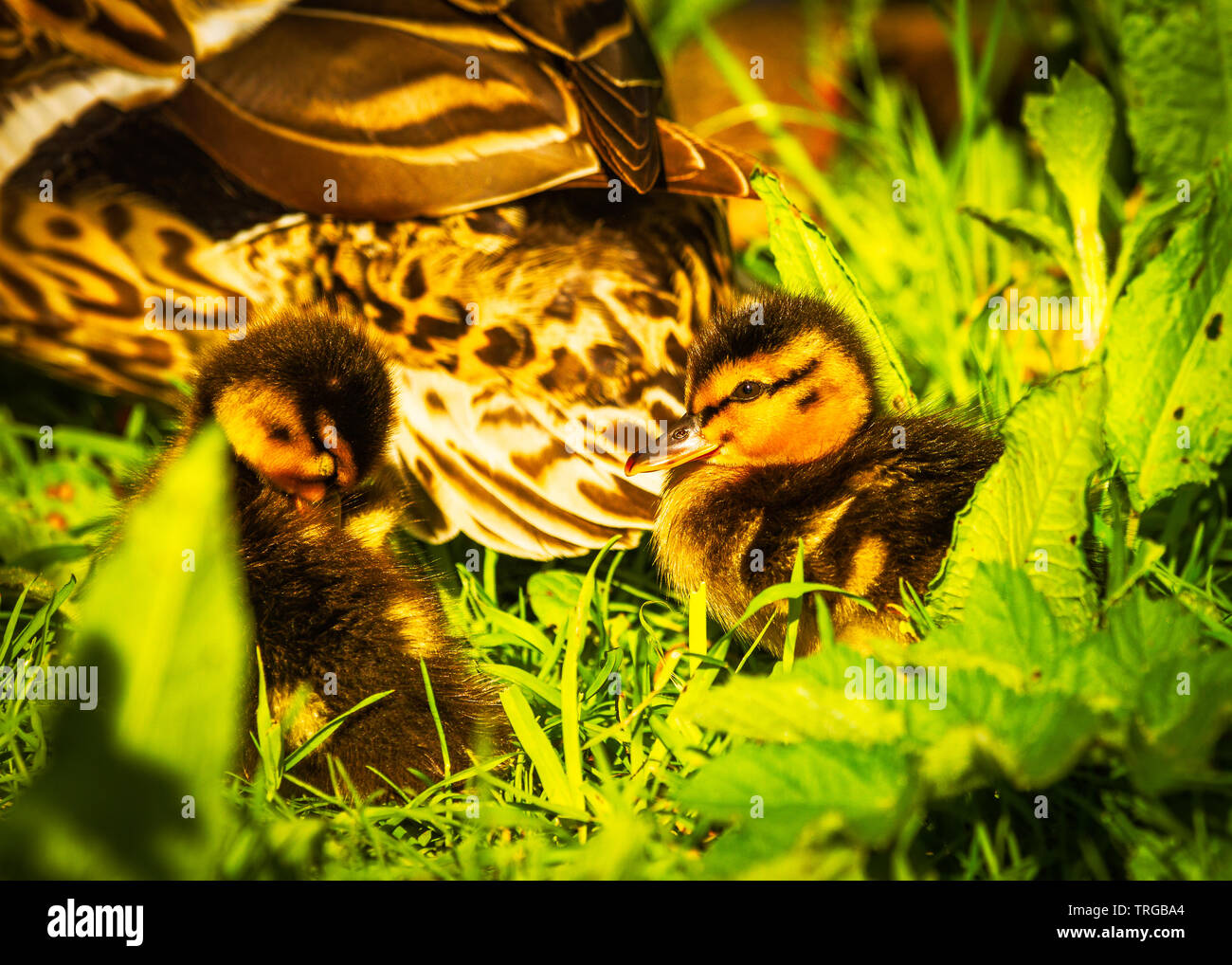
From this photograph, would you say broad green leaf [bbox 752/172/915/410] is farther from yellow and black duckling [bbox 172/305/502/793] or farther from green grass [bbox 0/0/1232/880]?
yellow and black duckling [bbox 172/305/502/793]

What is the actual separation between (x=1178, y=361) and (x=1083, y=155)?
22.2 inches

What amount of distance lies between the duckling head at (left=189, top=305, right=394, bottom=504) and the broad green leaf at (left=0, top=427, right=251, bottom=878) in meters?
0.56

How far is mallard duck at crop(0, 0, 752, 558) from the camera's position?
6.40 feet

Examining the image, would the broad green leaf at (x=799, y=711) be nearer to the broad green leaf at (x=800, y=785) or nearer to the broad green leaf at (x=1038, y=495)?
the broad green leaf at (x=800, y=785)

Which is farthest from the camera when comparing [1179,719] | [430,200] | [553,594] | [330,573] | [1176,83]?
[1176,83]

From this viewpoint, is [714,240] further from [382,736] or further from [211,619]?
[211,619]

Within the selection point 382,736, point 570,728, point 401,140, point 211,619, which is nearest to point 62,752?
point 211,619

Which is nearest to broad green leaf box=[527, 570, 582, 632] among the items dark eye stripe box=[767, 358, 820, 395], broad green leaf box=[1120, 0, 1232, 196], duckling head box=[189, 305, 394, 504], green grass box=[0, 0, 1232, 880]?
green grass box=[0, 0, 1232, 880]

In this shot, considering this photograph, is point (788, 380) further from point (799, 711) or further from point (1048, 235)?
point (1048, 235)

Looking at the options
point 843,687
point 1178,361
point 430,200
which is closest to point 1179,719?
point 843,687

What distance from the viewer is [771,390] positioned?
5.91 feet

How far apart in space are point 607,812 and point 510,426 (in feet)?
2.46

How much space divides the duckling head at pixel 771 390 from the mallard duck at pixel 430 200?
20cm

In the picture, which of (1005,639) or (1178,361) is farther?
(1178,361)
